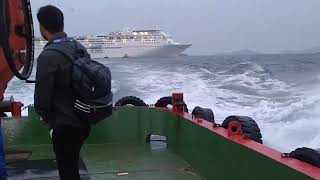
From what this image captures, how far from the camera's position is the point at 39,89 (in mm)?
2973

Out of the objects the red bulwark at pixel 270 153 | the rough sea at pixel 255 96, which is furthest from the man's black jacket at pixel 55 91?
the rough sea at pixel 255 96

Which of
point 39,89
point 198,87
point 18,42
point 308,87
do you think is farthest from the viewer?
point 198,87

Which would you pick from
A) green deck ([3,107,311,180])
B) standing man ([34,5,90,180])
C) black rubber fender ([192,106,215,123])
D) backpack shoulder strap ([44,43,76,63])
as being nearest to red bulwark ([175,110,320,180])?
green deck ([3,107,311,180])

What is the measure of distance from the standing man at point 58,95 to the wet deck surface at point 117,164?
5.46 ft

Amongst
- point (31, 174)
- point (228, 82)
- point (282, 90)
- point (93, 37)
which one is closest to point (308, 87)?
point (282, 90)

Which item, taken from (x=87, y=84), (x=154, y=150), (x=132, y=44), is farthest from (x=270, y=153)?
(x=132, y=44)

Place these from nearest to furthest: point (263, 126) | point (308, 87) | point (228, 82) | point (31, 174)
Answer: point (31, 174), point (263, 126), point (308, 87), point (228, 82)

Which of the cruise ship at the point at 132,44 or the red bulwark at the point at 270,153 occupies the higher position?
the red bulwark at the point at 270,153

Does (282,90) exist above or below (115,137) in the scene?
below

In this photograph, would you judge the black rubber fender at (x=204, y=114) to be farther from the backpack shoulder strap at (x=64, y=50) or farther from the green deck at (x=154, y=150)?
the backpack shoulder strap at (x=64, y=50)

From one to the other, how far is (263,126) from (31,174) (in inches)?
321

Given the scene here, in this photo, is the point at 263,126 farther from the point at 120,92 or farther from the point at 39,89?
the point at 39,89

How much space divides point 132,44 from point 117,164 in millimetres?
76817

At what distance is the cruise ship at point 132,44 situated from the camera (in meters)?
79.1
